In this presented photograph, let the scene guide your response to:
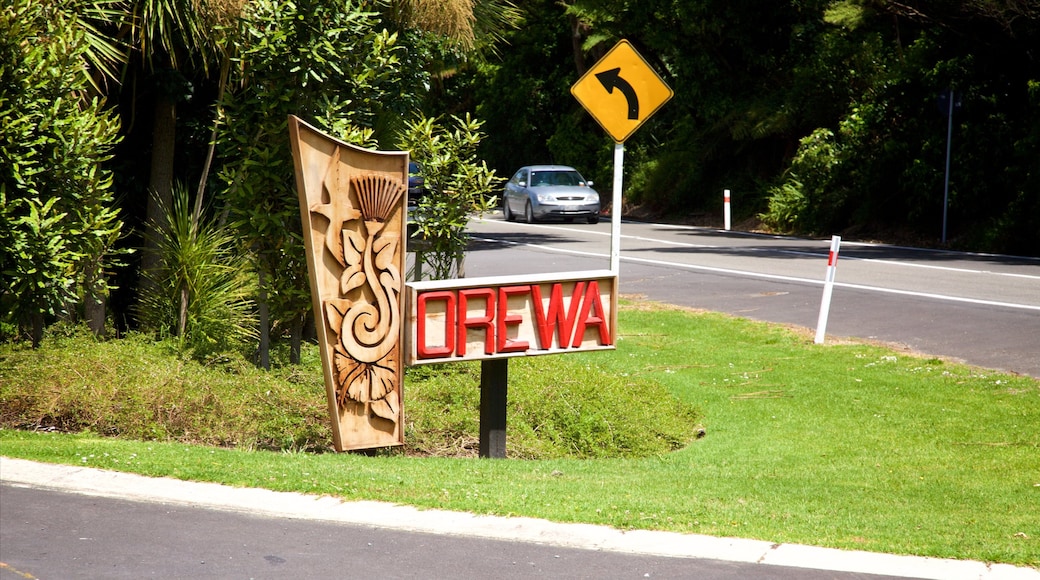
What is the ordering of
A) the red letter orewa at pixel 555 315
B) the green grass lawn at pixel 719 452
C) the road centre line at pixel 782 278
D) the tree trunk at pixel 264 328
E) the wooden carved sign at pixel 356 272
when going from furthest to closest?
the road centre line at pixel 782 278 < the tree trunk at pixel 264 328 < the red letter orewa at pixel 555 315 < the wooden carved sign at pixel 356 272 < the green grass lawn at pixel 719 452

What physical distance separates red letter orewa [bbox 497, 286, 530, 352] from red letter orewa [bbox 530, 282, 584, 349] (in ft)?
0.45

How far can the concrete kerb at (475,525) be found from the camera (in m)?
5.41

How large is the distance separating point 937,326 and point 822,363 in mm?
2816

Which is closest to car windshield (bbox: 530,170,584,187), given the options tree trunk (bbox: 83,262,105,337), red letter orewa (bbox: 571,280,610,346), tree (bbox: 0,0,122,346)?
tree trunk (bbox: 83,262,105,337)

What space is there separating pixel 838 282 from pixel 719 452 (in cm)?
997

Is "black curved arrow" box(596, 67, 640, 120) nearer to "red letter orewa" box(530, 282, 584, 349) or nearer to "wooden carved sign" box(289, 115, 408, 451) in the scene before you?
"red letter orewa" box(530, 282, 584, 349)

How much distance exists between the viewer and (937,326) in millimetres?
13664

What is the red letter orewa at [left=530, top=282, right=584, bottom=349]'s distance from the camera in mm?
8047

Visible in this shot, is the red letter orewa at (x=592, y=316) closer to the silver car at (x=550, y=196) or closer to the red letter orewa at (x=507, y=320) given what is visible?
the red letter orewa at (x=507, y=320)

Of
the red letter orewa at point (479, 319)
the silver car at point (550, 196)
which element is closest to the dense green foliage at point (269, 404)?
the red letter orewa at point (479, 319)

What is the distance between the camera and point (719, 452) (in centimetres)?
855

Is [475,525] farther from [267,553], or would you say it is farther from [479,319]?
[479,319]

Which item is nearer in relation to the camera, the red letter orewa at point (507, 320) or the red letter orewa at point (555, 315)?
the red letter orewa at point (507, 320)

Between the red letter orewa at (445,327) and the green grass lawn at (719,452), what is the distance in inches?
29.5
